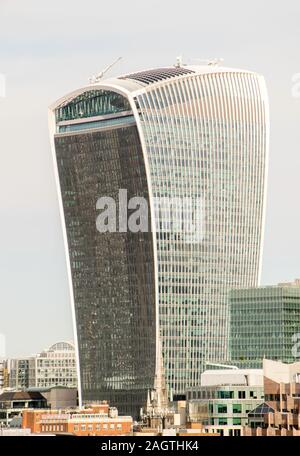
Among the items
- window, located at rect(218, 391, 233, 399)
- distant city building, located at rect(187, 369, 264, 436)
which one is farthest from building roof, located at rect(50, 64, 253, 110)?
window, located at rect(218, 391, 233, 399)

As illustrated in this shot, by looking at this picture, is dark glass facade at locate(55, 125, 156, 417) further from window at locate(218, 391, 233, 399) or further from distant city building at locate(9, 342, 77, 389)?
distant city building at locate(9, 342, 77, 389)

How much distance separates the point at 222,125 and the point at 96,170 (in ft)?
32.1

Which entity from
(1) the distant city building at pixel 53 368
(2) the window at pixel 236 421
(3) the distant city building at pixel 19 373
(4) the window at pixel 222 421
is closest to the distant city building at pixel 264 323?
(4) the window at pixel 222 421

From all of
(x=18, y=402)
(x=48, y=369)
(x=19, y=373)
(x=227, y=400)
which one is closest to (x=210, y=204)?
(x=18, y=402)

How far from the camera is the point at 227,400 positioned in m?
83.0

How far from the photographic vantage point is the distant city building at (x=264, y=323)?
105250mm

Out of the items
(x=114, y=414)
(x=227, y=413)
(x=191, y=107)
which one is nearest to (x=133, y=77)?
(x=191, y=107)

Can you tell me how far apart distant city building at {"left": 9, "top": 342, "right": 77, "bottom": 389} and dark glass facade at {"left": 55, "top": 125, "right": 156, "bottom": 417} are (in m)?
37.9

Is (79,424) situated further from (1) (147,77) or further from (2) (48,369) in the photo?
(2) (48,369)

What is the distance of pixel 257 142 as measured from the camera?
111 metres

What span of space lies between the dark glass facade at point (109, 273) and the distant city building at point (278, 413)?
38.1 metres

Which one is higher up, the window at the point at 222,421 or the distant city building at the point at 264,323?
the distant city building at the point at 264,323

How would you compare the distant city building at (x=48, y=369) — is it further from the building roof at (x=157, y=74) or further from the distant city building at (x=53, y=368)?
the building roof at (x=157, y=74)

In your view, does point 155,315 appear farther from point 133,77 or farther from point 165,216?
point 133,77
